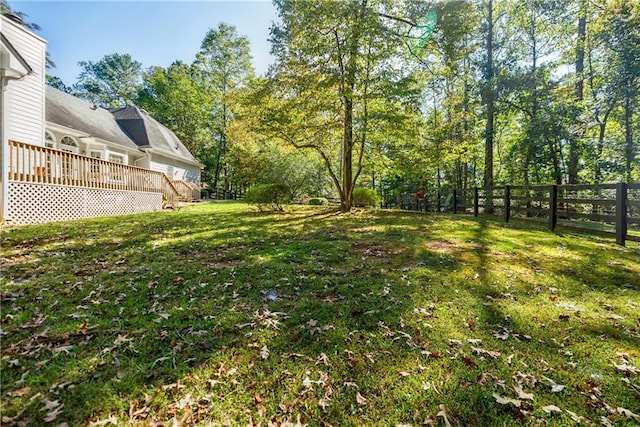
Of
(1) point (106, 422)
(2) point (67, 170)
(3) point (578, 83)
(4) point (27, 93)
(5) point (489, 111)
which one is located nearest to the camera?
(1) point (106, 422)

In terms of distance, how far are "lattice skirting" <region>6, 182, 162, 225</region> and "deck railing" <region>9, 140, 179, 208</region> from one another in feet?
0.64

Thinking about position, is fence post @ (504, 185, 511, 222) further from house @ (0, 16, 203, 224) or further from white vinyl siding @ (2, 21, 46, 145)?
white vinyl siding @ (2, 21, 46, 145)

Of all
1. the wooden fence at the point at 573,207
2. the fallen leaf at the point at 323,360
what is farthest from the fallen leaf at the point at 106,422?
the wooden fence at the point at 573,207

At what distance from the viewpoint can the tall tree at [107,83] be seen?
33.7 metres

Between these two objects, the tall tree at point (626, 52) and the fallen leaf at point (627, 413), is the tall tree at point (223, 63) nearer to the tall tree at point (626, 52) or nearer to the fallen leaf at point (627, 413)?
the tall tree at point (626, 52)

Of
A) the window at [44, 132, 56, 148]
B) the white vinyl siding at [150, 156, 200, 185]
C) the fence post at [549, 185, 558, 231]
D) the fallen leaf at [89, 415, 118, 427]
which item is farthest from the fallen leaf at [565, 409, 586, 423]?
the white vinyl siding at [150, 156, 200, 185]

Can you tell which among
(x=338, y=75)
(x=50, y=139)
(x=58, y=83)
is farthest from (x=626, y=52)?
(x=58, y=83)

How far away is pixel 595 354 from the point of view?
247cm

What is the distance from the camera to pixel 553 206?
25.7ft

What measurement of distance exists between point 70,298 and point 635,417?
5.21 meters

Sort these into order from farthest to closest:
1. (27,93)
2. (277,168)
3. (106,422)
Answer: (277,168)
(27,93)
(106,422)

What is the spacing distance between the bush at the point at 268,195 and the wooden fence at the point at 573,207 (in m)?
8.01

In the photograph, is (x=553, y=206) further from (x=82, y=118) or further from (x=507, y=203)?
(x=82, y=118)

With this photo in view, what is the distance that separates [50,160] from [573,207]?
20.3m
